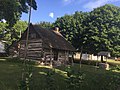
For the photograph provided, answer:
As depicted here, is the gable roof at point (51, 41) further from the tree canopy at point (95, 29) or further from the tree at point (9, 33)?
the tree at point (9, 33)

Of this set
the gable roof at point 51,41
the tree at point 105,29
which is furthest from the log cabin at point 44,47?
the tree at point 105,29

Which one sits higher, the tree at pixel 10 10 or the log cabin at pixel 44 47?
the tree at pixel 10 10

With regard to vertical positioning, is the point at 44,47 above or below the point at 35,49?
above

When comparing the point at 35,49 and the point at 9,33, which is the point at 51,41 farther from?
the point at 9,33

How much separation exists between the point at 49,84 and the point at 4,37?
5365cm

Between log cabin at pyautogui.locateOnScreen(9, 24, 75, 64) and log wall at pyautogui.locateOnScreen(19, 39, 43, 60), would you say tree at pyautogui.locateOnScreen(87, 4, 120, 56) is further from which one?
log wall at pyautogui.locateOnScreen(19, 39, 43, 60)

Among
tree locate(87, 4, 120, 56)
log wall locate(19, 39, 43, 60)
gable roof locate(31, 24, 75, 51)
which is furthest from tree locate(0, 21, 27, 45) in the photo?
gable roof locate(31, 24, 75, 51)

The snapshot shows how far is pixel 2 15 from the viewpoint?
32125 millimetres

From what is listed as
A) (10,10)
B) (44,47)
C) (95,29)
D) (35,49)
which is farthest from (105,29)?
(10,10)

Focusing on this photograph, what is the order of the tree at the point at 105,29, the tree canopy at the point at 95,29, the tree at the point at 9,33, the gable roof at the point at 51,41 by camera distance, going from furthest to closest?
the tree at the point at 9,33, the tree canopy at the point at 95,29, the tree at the point at 105,29, the gable roof at the point at 51,41

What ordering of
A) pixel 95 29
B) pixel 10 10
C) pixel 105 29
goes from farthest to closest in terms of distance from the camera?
pixel 105 29 < pixel 95 29 < pixel 10 10

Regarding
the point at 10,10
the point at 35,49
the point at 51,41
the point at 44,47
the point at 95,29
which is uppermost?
the point at 95,29

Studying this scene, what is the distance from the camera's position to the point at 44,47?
4072 centimetres

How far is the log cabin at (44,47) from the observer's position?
40.7 meters
